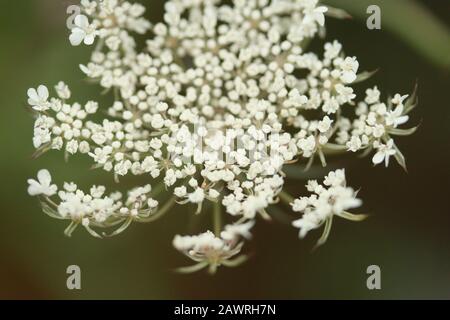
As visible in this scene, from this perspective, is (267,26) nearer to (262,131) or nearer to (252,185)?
(262,131)

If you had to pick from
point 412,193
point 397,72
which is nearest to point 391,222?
point 412,193

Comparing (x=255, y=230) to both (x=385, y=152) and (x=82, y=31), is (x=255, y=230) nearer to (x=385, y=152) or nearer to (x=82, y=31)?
(x=385, y=152)

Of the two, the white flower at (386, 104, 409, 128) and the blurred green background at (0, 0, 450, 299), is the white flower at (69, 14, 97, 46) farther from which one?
the white flower at (386, 104, 409, 128)
